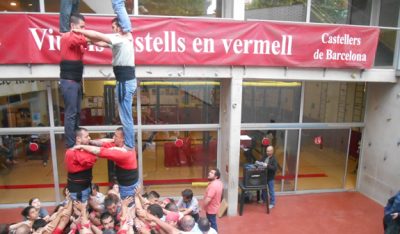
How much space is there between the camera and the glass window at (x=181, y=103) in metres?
8.08

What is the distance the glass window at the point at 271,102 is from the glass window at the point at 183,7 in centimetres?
220

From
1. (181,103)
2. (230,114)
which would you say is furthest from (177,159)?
(230,114)

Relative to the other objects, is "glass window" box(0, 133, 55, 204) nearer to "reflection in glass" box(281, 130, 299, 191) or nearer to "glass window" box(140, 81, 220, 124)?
"glass window" box(140, 81, 220, 124)

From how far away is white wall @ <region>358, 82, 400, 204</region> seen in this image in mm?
8039

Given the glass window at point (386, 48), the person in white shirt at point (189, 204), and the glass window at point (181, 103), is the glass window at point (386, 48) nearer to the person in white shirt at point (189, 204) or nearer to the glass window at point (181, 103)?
the glass window at point (181, 103)

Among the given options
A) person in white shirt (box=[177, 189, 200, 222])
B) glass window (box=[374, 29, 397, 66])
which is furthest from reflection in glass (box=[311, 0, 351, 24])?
person in white shirt (box=[177, 189, 200, 222])

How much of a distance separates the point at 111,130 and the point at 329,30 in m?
6.04

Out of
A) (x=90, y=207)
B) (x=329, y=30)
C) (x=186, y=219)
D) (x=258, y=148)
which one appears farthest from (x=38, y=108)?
(x=329, y=30)

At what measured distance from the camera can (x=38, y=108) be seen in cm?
766

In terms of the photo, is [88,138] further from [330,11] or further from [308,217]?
[330,11]

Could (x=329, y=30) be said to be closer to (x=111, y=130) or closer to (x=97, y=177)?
(x=111, y=130)

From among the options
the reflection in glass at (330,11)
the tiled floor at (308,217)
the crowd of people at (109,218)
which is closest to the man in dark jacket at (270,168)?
the tiled floor at (308,217)

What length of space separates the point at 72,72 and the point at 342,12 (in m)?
7.97

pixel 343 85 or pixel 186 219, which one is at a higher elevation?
pixel 343 85
